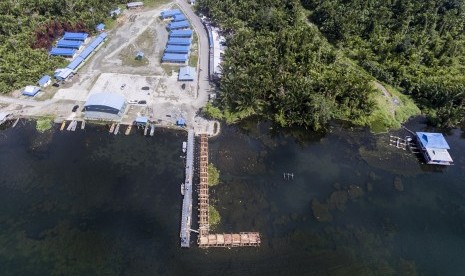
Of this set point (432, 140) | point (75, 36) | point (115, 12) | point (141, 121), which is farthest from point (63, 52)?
point (432, 140)

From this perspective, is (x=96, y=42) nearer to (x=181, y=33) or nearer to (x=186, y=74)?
(x=181, y=33)

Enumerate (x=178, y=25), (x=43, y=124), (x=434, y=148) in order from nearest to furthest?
(x=434, y=148)
(x=43, y=124)
(x=178, y=25)

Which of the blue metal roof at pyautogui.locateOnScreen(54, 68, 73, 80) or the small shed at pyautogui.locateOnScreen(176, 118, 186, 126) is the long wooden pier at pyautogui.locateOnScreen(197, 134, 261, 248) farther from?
the blue metal roof at pyautogui.locateOnScreen(54, 68, 73, 80)

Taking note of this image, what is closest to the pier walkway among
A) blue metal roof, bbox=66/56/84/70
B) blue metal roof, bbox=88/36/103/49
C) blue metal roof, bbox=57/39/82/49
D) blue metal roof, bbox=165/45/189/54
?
blue metal roof, bbox=165/45/189/54

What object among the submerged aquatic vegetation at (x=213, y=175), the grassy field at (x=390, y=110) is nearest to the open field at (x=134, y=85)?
the submerged aquatic vegetation at (x=213, y=175)

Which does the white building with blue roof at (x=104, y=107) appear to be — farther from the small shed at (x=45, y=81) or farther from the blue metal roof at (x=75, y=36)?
the blue metal roof at (x=75, y=36)

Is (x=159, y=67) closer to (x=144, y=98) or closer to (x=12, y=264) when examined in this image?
(x=144, y=98)

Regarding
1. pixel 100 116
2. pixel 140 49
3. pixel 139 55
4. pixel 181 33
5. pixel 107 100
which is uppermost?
pixel 181 33
